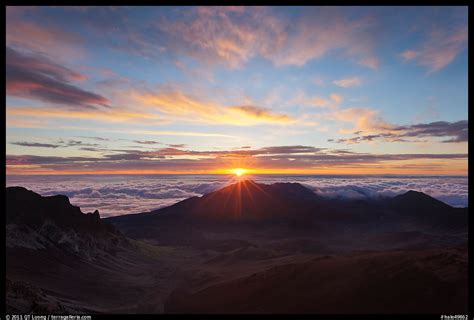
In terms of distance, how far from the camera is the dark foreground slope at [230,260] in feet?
87.7

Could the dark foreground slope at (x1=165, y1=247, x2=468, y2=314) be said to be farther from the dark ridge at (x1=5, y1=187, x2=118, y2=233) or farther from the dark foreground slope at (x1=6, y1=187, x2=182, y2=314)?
the dark ridge at (x1=5, y1=187, x2=118, y2=233)

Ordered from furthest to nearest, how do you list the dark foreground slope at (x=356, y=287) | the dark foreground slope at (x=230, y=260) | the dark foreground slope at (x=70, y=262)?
the dark foreground slope at (x=70, y=262), the dark foreground slope at (x=230, y=260), the dark foreground slope at (x=356, y=287)

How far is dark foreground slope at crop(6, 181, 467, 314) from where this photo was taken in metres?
26.7

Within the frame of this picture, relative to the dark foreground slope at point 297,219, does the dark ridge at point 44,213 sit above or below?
above

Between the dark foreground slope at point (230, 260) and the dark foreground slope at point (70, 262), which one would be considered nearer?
the dark foreground slope at point (230, 260)

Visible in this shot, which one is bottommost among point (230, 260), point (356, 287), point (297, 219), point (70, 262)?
point (297, 219)

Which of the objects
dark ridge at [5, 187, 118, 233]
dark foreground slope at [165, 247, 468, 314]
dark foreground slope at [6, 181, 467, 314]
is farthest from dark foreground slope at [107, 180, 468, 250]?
dark foreground slope at [165, 247, 468, 314]

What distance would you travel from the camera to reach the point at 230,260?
6888cm

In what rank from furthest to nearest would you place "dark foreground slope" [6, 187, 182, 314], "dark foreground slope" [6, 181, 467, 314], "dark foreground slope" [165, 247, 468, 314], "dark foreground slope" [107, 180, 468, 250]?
1. "dark foreground slope" [107, 180, 468, 250]
2. "dark foreground slope" [6, 187, 182, 314]
3. "dark foreground slope" [6, 181, 467, 314]
4. "dark foreground slope" [165, 247, 468, 314]

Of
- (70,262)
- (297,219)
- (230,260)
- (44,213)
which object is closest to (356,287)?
(230,260)

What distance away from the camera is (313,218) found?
146250 millimetres

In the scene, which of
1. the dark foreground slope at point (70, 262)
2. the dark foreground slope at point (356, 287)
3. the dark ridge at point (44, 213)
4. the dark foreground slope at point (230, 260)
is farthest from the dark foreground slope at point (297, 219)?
the dark foreground slope at point (356, 287)

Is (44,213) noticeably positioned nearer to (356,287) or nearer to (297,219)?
(356,287)

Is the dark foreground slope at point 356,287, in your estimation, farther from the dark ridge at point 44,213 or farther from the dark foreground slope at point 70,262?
the dark ridge at point 44,213
